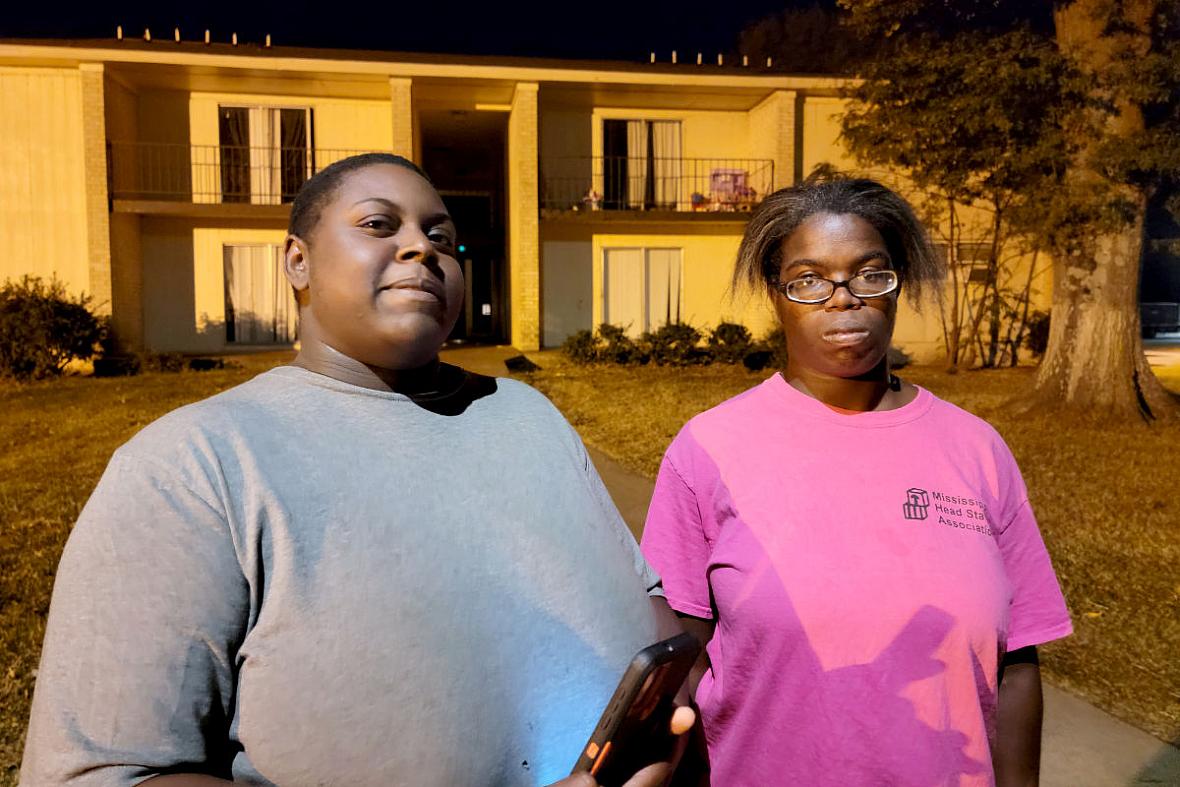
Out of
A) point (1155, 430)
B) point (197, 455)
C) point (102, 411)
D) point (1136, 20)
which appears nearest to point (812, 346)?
point (197, 455)

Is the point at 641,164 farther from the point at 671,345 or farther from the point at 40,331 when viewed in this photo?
the point at 40,331

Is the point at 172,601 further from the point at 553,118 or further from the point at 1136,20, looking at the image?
the point at 553,118

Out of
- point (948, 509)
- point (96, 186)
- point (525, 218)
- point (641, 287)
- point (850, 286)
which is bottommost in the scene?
point (948, 509)

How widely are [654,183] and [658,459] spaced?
505 inches

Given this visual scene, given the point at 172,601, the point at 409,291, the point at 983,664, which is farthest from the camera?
the point at 983,664

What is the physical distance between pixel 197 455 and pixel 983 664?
4.56 ft

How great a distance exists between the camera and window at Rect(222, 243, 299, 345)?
18516 millimetres

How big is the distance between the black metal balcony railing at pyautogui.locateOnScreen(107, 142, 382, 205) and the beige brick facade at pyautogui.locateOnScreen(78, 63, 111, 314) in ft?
3.28

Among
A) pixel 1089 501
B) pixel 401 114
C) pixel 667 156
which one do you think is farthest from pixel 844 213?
pixel 667 156

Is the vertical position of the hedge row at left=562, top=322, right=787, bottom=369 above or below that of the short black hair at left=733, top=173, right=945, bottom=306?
below

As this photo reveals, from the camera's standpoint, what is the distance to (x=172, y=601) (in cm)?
100

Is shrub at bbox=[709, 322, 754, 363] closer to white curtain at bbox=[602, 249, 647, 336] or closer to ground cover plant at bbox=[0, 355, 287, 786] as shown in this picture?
white curtain at bbox=[602, 249, 647, 336]

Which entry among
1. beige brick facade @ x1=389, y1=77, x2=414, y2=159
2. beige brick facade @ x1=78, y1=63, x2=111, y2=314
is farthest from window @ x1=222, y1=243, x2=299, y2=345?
beige brick facade @ x1=389, y1=77, x2=414, y2=159

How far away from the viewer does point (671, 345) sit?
16625 mm
